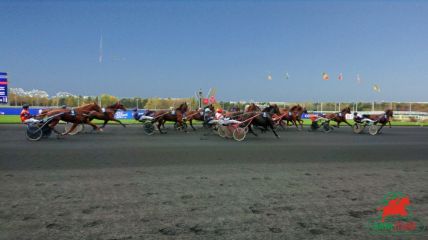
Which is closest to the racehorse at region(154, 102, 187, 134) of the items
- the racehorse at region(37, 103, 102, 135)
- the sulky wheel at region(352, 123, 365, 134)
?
the racehorse at region(37, 103, 102, 135)

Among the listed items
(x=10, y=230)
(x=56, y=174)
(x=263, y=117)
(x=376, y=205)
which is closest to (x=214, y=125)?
(x=263, y=117)

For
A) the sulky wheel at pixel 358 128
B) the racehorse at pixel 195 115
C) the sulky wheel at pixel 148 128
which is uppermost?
the racehorse at pixel 195 115

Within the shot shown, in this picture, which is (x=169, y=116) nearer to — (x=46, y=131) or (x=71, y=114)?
(x=71, y=114)

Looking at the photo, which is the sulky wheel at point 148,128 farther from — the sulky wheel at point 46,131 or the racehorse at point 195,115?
the sulky wheel at point 46,131

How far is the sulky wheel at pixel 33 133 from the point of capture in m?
12.4

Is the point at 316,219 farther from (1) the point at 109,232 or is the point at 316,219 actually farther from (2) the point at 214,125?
(2) the point at 214,125

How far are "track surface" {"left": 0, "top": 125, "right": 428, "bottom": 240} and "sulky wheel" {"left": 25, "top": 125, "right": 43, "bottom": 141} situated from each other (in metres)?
3.88

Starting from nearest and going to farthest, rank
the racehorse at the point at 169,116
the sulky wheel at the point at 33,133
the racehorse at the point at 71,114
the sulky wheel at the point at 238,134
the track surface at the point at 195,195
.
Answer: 1. the track surface at the point at 195,195
2. the sulky wheel at the point at 33,133
3. the racehorse at the point at 71,114
4. the sulky wheel at the point at 238,134
5. the racehorse at the point at 169,116

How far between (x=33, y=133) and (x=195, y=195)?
32.7 ft

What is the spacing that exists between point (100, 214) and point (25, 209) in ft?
3.21

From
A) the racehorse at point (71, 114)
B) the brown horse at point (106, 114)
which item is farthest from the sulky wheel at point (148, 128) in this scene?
the racehorse at point (71, 114)

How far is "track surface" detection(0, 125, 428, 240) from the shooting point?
137 inches

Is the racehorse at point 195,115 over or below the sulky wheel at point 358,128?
over

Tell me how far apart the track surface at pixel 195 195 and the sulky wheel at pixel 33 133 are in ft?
12.7
